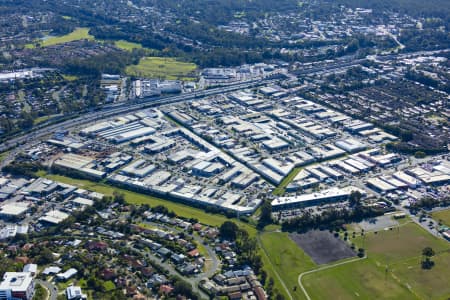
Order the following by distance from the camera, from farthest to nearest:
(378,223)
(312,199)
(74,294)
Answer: (312,199) < (378,223) < (74,294)

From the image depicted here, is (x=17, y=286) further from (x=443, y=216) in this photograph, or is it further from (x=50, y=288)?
(x=443, y=216)

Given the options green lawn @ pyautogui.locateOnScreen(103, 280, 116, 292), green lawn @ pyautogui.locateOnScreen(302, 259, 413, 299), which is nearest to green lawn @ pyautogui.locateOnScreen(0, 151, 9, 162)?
green lawn @ pyautogui.locateOnScreen(103, 280, 116, 292)

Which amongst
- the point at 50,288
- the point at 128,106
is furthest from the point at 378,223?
the point at 128,106

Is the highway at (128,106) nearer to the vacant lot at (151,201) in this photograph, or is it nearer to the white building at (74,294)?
the vacant lot at (151,201)

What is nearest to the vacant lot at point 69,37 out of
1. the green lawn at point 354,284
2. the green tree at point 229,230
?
the green tree at point 229,230

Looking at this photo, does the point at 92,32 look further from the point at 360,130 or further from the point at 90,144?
the point at 360,130
